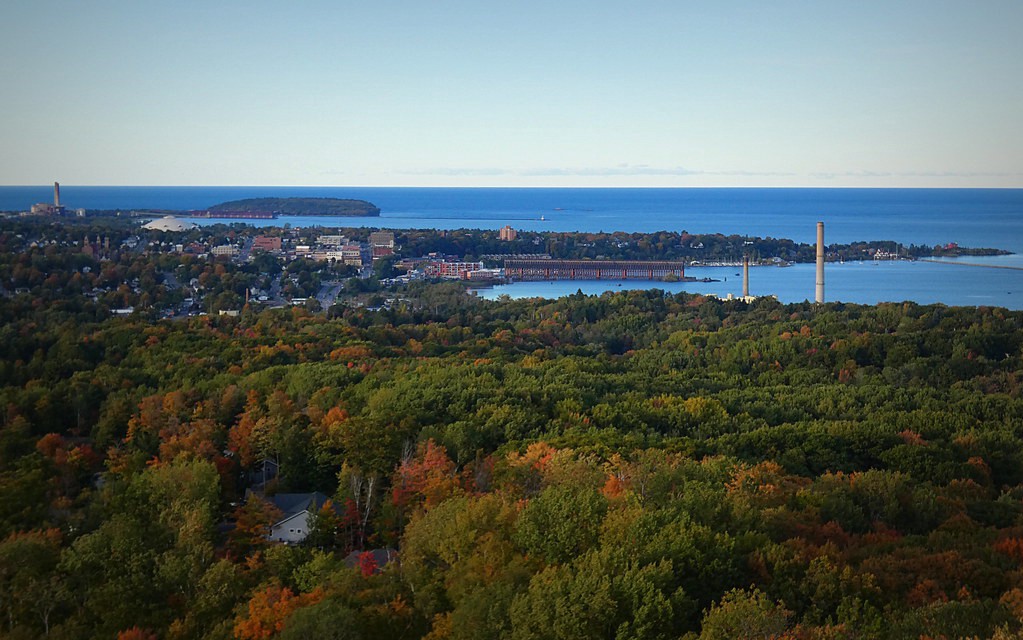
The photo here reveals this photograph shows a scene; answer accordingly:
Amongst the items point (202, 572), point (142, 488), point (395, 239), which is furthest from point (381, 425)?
point (395, 239)

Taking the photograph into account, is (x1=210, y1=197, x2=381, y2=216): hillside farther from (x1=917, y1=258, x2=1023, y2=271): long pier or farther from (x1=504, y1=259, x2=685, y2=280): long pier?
(x1=917, y1=258, x2=1023, y2=271): long pier

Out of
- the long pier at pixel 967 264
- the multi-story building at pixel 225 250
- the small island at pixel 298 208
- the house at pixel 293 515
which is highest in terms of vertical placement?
the small island at pixel 298 208

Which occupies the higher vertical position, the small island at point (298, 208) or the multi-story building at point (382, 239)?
the small island at point (298, 208)

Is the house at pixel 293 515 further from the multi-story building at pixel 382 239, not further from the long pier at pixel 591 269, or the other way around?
the multi-story building at pixel 382 239

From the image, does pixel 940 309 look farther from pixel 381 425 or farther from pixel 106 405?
pixel 106 405

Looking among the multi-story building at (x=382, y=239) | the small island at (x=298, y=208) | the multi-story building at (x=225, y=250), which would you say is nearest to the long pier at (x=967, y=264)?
the multi-story building at (x=382, y=239)

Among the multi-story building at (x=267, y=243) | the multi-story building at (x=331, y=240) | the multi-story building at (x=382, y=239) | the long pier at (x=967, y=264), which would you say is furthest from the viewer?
the multi-story building at (x=382, y=239)

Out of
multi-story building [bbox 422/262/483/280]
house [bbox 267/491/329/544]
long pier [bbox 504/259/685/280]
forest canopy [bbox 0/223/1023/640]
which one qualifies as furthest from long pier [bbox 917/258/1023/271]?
house [bbox 267/491/329/544]
